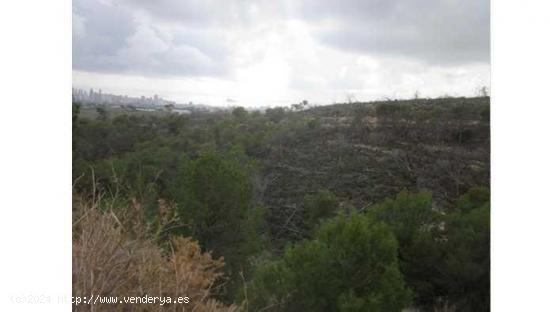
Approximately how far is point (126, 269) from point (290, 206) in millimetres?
846

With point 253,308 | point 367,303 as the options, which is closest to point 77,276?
point 253,308

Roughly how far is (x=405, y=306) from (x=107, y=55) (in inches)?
74.4

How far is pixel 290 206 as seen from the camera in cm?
273

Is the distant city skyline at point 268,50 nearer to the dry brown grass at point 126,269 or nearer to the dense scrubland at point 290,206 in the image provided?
the dense scrubland at point 290,206

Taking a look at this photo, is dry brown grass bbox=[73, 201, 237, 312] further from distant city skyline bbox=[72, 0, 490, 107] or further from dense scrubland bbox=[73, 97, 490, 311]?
distant city skyline bbox=[72, 0, 490, 107]

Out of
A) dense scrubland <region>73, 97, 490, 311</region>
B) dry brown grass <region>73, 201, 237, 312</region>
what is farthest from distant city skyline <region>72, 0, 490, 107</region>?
dry brown grass <region>73, 201, 237, 312</region>

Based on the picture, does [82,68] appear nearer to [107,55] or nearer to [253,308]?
[107,55]

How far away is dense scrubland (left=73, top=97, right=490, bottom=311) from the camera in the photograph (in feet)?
8.10

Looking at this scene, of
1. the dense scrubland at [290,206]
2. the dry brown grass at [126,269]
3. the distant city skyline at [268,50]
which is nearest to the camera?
the dry brown grass at [126,269]

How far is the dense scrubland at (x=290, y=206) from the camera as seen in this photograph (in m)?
2.47

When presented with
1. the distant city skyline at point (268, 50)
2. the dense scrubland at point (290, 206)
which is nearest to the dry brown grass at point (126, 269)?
the dense scrubland at point (290, 206)

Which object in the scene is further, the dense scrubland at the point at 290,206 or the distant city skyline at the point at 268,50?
the distant city skyline at the point at 268,50
